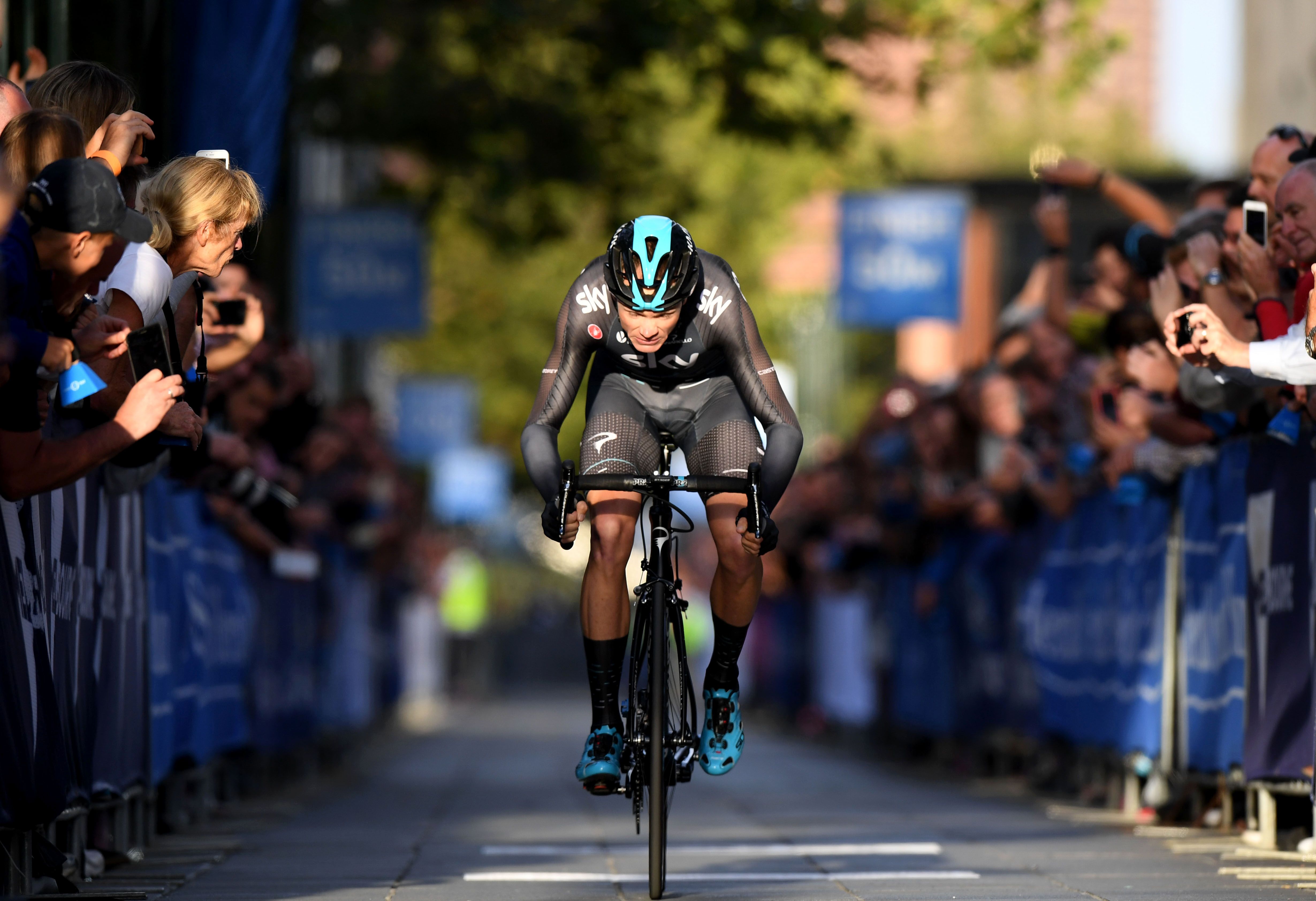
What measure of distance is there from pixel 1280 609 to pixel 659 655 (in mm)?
3170

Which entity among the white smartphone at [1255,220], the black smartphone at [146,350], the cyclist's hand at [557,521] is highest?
the white smartphone at [1255,220]

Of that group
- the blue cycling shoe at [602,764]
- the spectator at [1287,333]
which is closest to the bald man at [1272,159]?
the spectator at [1287,333]

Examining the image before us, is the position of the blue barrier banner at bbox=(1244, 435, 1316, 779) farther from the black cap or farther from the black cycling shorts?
the black cap

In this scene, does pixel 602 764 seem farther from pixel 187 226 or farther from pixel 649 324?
pixel 187 226

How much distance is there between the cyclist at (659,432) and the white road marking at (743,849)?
1977 millimetres

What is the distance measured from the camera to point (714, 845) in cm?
1084

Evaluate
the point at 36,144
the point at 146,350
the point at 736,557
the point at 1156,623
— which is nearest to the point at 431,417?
the point at 1156,623

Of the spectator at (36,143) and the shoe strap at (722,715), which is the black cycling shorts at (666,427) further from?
the spectator at (36,143)

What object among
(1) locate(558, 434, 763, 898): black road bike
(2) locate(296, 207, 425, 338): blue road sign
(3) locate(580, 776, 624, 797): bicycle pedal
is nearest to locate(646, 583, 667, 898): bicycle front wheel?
(1) locate(558, 434, 763, 898): black road bike

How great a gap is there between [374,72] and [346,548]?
14.9ft

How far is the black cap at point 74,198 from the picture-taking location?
22.4 ft

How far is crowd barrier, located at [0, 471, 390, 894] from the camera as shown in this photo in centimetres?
718

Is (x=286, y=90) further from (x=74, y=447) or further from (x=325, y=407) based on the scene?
(x=74, y=447)

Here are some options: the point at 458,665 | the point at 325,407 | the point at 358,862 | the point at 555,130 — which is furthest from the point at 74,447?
the point at 458,665
